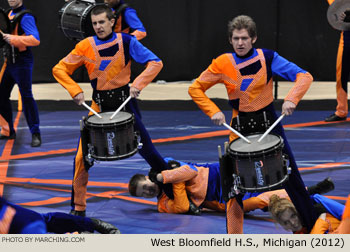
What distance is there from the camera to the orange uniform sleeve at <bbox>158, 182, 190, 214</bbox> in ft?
19.3

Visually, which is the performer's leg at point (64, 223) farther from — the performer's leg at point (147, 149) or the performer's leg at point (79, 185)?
the performer's leg at point (147, 149)

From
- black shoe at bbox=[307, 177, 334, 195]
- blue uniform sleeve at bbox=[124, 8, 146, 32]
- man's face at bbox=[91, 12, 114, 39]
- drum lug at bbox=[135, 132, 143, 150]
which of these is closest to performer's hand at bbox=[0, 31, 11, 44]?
blue uniform sleeve at bbox=[124, 8, 146, 32]

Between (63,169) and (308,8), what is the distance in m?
5.84

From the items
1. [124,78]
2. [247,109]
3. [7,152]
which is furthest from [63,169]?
[247,109]

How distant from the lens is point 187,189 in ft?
19.8

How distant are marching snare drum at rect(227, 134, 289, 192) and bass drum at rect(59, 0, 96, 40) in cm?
397

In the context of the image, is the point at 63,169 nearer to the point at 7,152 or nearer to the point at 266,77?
the point at 7,152

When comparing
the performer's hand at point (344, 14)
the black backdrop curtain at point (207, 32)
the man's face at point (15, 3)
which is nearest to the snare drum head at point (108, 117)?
the man's face at point (15, 3)

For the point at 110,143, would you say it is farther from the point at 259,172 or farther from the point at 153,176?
the point at 259,172

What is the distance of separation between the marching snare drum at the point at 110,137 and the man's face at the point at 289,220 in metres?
1.29

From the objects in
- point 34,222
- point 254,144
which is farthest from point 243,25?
point 34,222

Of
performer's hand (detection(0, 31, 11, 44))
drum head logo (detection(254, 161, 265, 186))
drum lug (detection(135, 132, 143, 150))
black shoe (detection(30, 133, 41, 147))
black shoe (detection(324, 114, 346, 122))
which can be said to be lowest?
black shoe (detection(324, 114, 346, 122))

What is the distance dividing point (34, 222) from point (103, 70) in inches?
80.8

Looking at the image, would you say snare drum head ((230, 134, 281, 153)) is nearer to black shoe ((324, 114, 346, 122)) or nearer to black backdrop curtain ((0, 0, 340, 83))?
black shoe ((324, 114, 346, 122))
